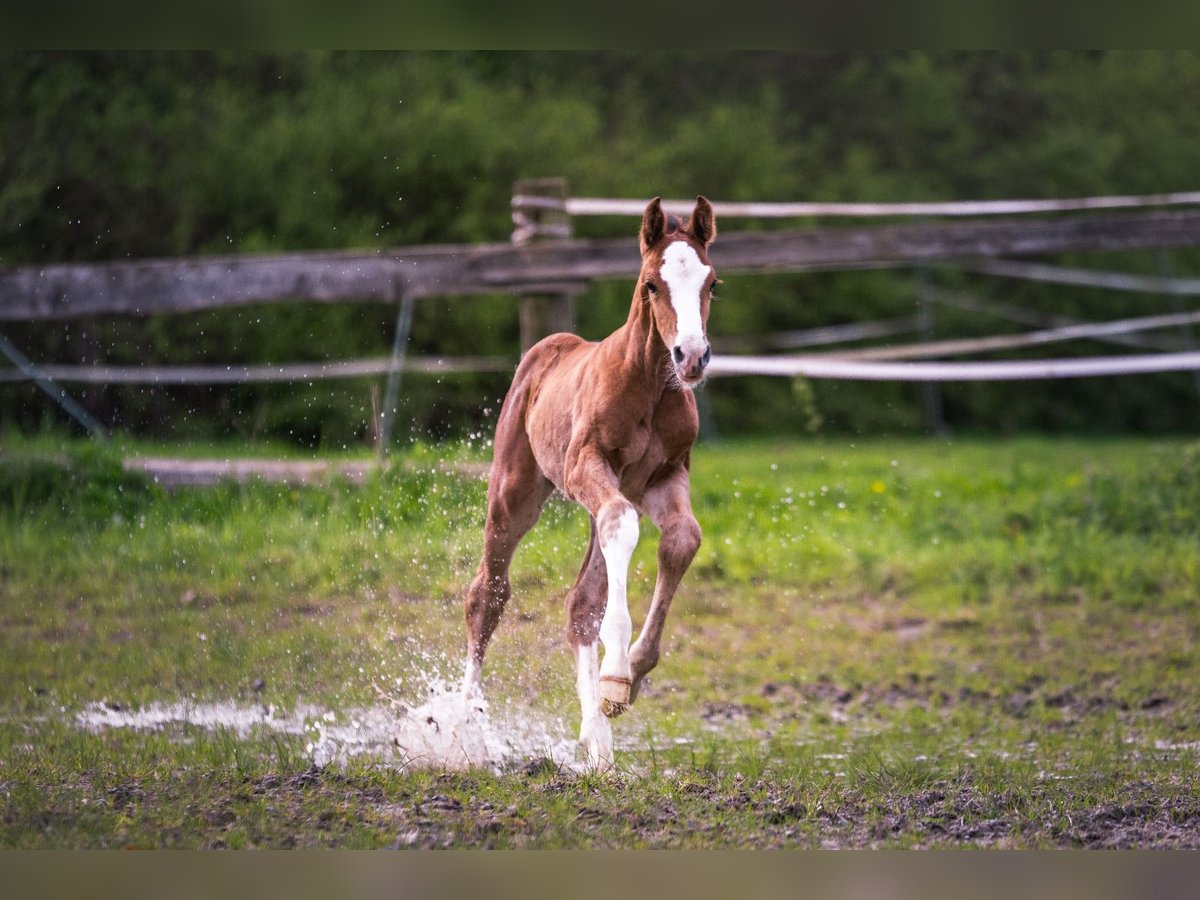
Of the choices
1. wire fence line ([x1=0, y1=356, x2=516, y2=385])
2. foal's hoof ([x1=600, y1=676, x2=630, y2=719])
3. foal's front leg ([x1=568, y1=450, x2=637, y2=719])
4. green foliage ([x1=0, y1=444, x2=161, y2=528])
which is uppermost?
wire fence line ([x1=0, y1=356, x2=516, y2=385])

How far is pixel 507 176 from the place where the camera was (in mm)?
13047

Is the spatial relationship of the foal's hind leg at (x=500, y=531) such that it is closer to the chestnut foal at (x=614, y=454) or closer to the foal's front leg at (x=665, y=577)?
the chestnut foal at (x=614, y=454)

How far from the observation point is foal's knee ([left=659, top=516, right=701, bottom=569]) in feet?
14.0

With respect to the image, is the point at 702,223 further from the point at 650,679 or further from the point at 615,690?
the point at 650,679

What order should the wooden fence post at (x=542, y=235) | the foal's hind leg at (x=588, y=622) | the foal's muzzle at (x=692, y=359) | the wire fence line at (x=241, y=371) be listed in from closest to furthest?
the foal's muzzle at (x=692, y=359) → the foal's hind leg at (x=588, y=622) → the wooden fence post at (x=542, y=235) → the wire fence line at (x=241, y=371)

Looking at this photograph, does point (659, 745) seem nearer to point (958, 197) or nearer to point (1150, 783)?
point (1150, 783)

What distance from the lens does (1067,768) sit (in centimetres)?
523

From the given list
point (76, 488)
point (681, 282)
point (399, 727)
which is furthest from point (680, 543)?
point (76, 488)

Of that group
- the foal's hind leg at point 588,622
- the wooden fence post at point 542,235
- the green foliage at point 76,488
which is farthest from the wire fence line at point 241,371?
the foal's hind leg at point 588,622

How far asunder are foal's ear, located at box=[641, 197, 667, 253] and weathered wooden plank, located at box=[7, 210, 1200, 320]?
8.56 feet

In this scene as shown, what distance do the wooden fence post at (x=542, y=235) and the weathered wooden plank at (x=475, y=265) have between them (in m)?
0.10

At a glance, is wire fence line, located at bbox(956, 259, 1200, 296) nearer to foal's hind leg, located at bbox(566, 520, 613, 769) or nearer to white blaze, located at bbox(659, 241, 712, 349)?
foal's hind leg, located at bbox(566, 520, 613, 769)

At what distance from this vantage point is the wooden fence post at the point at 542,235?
689 centimetres

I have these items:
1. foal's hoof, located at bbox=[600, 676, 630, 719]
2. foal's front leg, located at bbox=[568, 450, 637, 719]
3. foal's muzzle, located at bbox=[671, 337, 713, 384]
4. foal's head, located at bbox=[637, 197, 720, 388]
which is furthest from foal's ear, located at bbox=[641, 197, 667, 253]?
foal's hoof, located at bbox=[600, 676, 630, 719]
